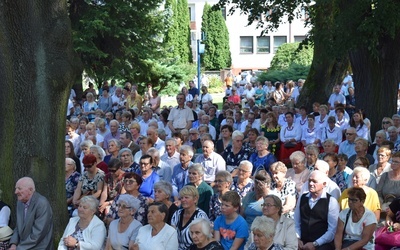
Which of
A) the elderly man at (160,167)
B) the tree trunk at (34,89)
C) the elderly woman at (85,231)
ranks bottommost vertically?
the elderly woman at (85,231)

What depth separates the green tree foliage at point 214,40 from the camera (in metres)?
62.6

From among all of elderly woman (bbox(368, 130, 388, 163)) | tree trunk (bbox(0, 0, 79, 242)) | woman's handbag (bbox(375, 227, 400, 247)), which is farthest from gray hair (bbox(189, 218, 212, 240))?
elderly woman (bbox(368, 130, 388, 163))

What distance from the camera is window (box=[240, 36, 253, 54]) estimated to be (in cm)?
6606

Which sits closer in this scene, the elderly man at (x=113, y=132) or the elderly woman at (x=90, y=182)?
the elderly woman at (x=90, y=182)

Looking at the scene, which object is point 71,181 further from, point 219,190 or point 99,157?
point 219,190

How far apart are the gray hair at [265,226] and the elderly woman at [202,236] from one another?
500 millimetres

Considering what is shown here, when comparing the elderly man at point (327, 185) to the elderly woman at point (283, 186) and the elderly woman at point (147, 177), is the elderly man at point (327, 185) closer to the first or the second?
the elderly woman at point (283, 186)

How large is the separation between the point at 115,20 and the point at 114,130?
13.4 meters

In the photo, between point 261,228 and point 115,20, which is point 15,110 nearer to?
point 261,228

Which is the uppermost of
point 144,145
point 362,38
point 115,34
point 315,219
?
point 115,34

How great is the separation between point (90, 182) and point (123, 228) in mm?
2347

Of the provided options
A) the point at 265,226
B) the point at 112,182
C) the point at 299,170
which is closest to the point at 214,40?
the point at 112,182

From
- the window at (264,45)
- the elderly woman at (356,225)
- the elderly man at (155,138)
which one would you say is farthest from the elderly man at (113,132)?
the window at (264,45)

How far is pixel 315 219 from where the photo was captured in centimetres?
928
